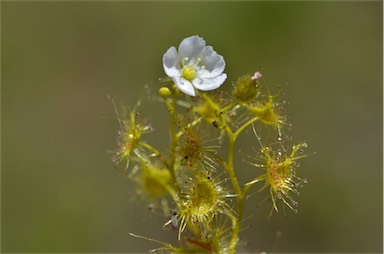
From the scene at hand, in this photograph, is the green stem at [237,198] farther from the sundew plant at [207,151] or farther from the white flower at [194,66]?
the white flower at [194,66]

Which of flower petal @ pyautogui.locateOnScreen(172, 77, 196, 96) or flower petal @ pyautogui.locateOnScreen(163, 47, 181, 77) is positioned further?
flower petal @ pyautogui.locateOnScreen(163, 47, 181, 77)

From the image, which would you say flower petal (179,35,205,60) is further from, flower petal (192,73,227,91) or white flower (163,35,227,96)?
flower petal (192,73,227,91)

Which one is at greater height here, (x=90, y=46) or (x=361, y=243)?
(x=90, y=46)

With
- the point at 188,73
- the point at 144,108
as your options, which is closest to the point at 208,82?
the point at 188,73

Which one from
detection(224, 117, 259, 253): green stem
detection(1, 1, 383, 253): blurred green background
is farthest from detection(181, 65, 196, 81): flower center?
detection(1, 1, 383, 253): blurred green background

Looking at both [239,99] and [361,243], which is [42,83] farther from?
[239,99]

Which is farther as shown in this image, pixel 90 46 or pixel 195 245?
pixel 90 46

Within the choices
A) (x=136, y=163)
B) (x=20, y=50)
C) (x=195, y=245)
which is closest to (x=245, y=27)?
(x=20, y=50)
